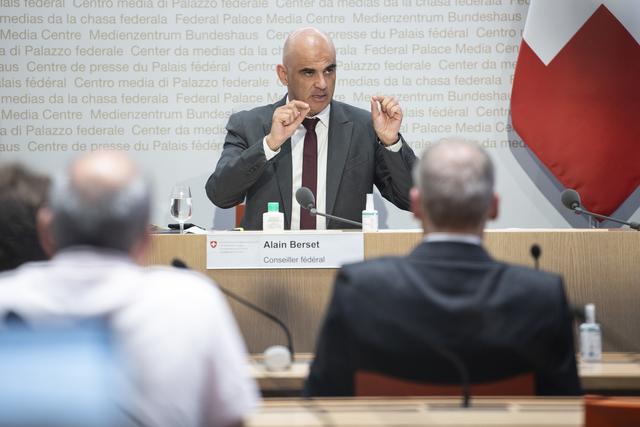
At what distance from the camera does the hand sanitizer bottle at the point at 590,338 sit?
3.17 metres

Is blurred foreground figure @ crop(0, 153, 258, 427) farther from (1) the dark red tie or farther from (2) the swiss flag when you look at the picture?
(2) the swiss flag

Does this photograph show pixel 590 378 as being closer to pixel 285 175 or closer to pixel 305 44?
pixel 285 175

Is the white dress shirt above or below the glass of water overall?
below

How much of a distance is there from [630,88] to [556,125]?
1.67ft

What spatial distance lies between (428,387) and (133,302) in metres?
0.78

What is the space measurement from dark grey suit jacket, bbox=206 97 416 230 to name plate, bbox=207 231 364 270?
3.15ft

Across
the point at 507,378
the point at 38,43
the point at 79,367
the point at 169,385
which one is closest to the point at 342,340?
the point at 507,378

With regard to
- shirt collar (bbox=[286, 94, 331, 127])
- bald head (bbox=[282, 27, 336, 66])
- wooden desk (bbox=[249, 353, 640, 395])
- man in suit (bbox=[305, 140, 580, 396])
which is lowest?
wooden desk (bbox=[249, 353, 640, 395])

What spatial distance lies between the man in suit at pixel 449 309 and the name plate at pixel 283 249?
1264mm

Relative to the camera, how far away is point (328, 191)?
15.3ft

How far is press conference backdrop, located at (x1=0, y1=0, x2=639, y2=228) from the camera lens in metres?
5.75

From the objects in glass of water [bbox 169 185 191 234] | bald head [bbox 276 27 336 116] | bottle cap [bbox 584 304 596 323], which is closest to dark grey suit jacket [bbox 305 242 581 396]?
bottle cap [bbox 584 304 596 323]

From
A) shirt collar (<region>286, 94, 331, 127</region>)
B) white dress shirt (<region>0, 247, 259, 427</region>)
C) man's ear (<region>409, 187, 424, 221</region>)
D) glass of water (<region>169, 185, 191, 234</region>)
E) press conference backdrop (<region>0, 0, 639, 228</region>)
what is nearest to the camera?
white dress shirt (<region>0, 247, 259, 427</region>)

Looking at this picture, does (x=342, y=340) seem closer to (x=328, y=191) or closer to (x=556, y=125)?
(x=328, y=191)
